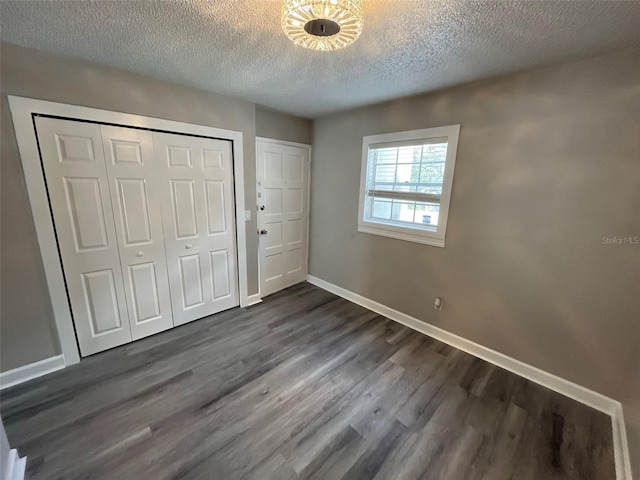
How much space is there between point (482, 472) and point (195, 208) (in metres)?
3.04

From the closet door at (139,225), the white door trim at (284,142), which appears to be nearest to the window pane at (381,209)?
the white door trim at (284,142)

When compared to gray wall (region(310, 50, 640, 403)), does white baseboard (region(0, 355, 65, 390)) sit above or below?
below

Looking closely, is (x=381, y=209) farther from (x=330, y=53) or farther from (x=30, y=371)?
(x=30, y=371)

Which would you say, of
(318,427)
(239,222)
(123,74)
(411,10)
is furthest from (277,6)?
(318,427)

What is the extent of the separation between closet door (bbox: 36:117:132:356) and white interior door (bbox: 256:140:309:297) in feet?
5.10

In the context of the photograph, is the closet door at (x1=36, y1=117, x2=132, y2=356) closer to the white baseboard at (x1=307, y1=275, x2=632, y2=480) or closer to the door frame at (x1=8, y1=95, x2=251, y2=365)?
the door frame at (x1=8, y1=95, x2=251, y2=365)

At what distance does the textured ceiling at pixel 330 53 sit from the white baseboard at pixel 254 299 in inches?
94.4

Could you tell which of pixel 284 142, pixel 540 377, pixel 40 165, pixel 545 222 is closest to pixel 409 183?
pixel 545 222

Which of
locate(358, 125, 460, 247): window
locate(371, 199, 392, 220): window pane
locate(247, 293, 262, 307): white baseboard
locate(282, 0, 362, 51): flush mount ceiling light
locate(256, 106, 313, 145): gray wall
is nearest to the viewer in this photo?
locate(282, 0, 362, 51): flush mount ceiling light

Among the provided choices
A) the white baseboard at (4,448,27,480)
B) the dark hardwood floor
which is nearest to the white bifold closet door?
the dark hardwood floor

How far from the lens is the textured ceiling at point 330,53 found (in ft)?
4.15

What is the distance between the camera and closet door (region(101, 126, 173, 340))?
2170 mm

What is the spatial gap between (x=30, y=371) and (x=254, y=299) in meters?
1.96

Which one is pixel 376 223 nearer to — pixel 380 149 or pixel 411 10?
pixel 380 149
